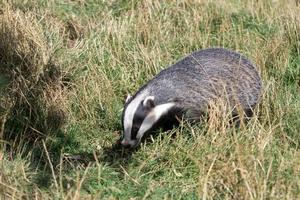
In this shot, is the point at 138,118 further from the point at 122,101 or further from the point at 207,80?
the point at 122,101

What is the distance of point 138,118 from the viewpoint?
4762 millimetres

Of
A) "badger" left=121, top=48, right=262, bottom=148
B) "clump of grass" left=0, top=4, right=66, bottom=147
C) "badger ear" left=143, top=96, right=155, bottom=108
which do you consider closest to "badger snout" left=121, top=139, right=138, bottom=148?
"badger" left=121, top=48, right=262, bottom=148

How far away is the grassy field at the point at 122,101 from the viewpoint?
13.2 feet

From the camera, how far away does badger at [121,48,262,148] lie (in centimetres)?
479

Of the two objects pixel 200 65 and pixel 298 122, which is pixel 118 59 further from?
pixel 298 122

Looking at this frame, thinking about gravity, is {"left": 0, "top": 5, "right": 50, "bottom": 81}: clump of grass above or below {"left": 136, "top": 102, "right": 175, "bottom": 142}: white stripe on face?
above

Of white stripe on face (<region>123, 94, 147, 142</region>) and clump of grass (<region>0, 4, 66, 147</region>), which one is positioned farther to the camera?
clump of grass (<region>0, 4, 66, 147</region>)

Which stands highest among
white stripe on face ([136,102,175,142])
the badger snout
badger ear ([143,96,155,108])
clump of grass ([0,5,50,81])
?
clump of grass ([0,5,50,81])

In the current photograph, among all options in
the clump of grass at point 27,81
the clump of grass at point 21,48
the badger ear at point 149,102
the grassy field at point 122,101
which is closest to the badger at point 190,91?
the badger ear at point 149,102

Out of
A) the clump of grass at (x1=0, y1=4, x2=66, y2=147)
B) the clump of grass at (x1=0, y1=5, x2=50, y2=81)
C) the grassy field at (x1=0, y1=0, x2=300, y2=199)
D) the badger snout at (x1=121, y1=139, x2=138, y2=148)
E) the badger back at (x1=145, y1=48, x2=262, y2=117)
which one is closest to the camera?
the grassy field at (x1=0, y1=0, x2=300, y2=199)

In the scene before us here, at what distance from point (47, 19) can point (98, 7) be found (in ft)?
3.16

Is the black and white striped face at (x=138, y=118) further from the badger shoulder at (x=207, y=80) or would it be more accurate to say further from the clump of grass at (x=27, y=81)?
the clump of grass at (x=27, y=81)

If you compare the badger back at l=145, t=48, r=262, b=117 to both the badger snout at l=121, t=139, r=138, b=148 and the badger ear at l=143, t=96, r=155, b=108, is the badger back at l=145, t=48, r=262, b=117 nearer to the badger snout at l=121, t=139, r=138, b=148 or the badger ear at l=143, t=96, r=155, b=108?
the badger ear at l=143, t=96, r=155, b=108

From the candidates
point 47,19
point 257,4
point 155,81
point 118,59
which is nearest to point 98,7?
point 47,19
